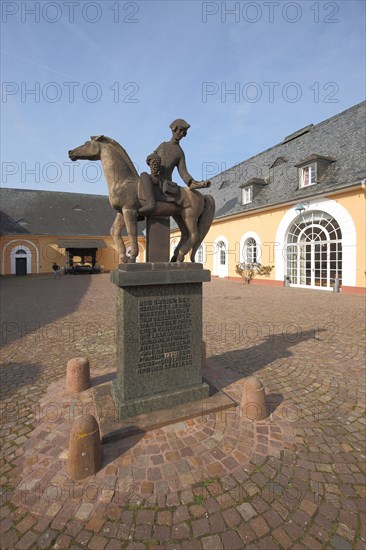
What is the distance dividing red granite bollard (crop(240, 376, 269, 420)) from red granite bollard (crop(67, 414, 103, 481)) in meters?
1.73

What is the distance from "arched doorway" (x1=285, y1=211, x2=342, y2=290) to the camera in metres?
14.4

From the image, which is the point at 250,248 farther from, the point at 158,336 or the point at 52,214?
the point at 52,214

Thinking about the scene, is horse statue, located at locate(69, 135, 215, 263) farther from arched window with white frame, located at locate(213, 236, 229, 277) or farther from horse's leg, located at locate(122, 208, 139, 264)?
arched window with white frame, located at locate(213, 236, 229, 277)

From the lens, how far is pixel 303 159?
54.8ft

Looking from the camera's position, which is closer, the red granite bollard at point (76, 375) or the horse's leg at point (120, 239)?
the horse's leg at point (120, 239)

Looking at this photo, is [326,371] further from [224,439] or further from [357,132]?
[357,132]

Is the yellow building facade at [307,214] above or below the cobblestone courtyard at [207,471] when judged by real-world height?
above

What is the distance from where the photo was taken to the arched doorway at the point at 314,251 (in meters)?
14.4

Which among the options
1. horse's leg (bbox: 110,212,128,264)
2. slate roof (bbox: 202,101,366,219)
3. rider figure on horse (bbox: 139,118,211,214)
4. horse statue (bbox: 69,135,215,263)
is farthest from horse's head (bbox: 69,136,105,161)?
slate roof (bbox: 202,101,366,219)

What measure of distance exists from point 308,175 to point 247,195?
17.1 ft

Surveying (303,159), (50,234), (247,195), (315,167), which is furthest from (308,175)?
(50,234)

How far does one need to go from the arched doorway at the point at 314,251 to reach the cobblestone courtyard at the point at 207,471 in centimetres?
1108

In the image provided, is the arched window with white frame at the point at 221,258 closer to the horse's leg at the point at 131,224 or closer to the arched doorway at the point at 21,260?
the horse's leg at the point at 131,224

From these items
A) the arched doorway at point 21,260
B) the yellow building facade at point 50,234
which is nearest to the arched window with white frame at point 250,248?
the yellow building facade at point 50,234
